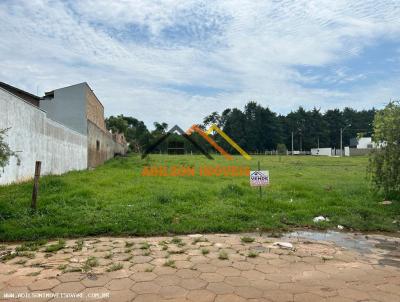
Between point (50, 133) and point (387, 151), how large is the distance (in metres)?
10.7

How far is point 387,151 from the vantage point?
8039 millimetres

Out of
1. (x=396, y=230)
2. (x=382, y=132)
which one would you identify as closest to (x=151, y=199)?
(x=396, y=230)

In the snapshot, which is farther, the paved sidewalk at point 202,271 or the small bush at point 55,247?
the small bush at point 55,247

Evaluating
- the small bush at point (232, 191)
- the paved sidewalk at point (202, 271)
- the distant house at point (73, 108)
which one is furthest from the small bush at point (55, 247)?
the distant house at point (73, 108)

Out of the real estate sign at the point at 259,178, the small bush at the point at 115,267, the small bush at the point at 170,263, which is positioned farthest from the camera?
the real estate sign at the point at 259,178

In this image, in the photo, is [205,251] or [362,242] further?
[362,242]

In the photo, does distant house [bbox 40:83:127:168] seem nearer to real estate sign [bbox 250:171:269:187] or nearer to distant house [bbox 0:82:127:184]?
distant house [bbox 0:82:127:184]

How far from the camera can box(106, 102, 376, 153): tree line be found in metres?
71.8

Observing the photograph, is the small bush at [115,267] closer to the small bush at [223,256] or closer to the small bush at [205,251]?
the small bush at [205,251]

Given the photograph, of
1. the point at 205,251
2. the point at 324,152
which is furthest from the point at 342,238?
the point at 324,152

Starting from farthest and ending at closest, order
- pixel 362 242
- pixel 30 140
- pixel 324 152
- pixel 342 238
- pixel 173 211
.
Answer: pixel 324 152, pixel 30 140, pixel 173 211, pixel 342 238, pixel 362 242

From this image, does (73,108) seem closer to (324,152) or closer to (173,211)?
(173,211)

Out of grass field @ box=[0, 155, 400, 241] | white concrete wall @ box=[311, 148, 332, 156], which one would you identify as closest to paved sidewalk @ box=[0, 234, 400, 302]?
grass field @ box=[0, 155, 400, 241]

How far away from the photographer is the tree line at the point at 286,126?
71750 millimetres
